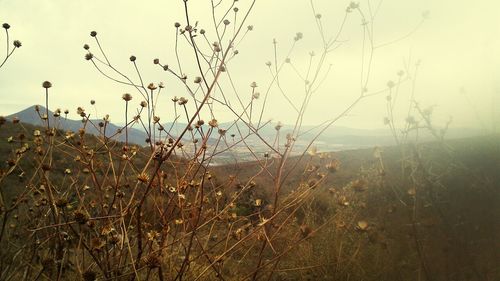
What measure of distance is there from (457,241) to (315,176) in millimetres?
1955

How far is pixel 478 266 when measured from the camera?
3.09m

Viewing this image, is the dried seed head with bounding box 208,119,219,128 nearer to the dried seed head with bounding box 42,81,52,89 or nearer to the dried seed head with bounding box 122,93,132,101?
the dried seed head with bounding box 122,93,132,101

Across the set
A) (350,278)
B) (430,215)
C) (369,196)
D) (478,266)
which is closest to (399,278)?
(350,278)

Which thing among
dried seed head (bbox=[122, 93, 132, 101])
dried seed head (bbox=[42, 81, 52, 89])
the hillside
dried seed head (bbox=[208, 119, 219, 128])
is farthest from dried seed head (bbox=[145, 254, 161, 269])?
dried seed head (bbox=[42, 81, 52, 89])

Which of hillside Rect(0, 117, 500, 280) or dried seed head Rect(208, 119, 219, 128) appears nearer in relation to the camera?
dried seed head Rect(208, 119, 219, 128)

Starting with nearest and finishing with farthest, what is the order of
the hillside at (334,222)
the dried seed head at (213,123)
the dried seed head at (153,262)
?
the dried seed head at (153,262) → the dried seed head at (213,123) → the hillside at (334,222)

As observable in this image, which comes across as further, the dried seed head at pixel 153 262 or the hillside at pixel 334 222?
the hillside at pixel 334 222

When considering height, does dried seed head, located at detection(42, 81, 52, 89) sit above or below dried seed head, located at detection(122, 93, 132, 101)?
above

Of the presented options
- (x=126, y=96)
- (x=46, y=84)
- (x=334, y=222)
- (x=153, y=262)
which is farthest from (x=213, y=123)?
(x=334, y=222)

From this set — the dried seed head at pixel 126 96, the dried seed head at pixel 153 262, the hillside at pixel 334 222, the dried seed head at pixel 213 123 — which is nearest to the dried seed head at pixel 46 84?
the hillside at pixel 334 222

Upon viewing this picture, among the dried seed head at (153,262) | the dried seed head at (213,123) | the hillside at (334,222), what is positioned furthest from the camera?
the hillside at (334,222)

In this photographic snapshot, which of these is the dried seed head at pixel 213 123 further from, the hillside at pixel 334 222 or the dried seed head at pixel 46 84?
the dried seed head at pixel 46 84

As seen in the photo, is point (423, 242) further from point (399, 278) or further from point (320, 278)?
point (320, 278)

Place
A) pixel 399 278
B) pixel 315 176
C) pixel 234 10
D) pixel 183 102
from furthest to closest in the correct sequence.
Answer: pixel 399 278
pixel 315 176
pixel 234 10
pixel 183 102
